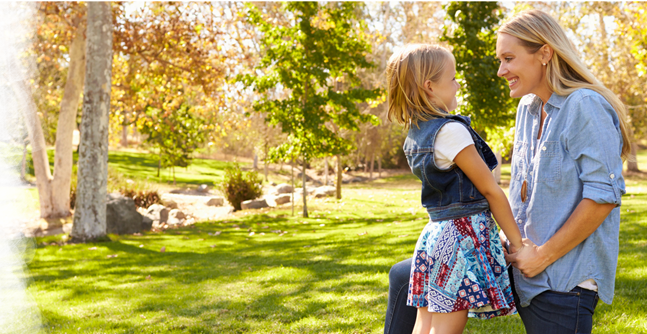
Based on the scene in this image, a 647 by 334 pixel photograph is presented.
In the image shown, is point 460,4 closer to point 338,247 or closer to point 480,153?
point 338,247

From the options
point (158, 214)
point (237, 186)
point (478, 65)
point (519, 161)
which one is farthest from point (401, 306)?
point (237, 186)

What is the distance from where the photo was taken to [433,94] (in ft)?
6.94

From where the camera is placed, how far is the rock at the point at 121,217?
1191cm

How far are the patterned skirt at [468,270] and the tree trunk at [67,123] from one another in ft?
45.4

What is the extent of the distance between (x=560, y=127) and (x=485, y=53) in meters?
13.2

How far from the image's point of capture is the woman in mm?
1711

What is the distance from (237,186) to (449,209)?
52.8ft

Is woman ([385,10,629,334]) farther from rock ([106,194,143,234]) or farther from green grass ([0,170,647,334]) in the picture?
rock ([106,194,143,234])

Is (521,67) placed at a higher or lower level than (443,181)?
higher

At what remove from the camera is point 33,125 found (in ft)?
44.6

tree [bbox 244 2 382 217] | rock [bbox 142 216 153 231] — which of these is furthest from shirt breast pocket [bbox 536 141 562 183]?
rock [bbox 142 216 153 231]

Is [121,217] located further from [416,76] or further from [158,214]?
[416,76]

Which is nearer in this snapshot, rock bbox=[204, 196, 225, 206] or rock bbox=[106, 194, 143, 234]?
rock bbox=[106, 194, 143, 234]

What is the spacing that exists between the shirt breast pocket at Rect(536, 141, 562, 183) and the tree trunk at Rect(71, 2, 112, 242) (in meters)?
9.83
